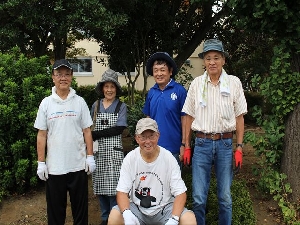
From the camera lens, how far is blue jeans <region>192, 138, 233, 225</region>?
3615 mm

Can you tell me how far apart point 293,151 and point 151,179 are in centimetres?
221

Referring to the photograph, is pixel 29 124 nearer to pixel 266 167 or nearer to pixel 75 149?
pixel 75 149

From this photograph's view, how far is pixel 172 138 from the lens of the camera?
12.8 feet

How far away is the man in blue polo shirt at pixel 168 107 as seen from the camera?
3.87 metres

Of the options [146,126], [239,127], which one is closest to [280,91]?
[239,127]

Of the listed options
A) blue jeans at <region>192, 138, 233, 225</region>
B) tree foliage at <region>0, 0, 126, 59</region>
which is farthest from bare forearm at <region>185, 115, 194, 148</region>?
tree foliage at <region>0, 0, 126, 59</region>

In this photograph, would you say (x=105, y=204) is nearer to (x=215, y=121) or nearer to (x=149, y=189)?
(x=149, y=189)

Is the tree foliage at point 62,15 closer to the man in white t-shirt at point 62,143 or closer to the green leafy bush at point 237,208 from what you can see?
the man in white t-shirt at point 62,143

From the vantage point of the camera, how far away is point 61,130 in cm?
369

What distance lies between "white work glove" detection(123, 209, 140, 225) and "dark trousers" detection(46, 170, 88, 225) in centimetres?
82

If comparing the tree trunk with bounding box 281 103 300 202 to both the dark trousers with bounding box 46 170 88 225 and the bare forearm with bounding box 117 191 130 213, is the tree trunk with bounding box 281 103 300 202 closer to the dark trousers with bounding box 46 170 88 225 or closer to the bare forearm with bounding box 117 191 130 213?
the bare forearm with bounding box 117 191 130 213

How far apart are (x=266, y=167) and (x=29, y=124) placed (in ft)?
10.6

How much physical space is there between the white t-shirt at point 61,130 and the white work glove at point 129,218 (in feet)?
2.74

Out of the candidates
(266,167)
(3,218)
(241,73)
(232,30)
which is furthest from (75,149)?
(241,73)
